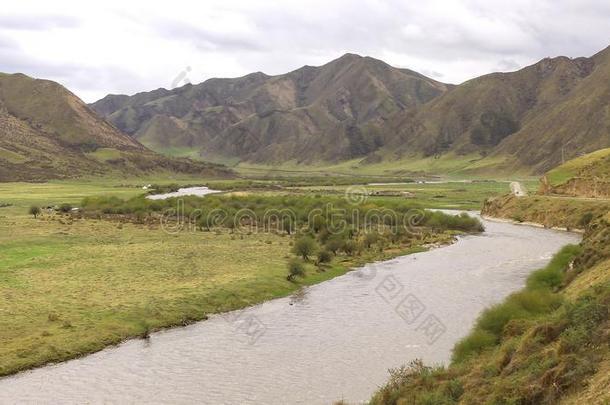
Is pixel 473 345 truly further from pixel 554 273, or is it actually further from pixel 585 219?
pixel 585 219

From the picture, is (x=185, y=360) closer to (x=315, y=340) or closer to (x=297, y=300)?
(x=315, y=340)

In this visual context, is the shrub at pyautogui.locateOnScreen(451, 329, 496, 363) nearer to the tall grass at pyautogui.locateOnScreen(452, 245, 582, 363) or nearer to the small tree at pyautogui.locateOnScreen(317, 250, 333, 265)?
the tall grass at pyautogui.locateOnScreen(452, 245, 582, 363)

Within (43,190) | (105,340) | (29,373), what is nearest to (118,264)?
(105,340)

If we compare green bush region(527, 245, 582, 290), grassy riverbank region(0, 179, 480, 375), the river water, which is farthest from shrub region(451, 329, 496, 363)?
grassy riverbank region(0, 179, 480, 375)

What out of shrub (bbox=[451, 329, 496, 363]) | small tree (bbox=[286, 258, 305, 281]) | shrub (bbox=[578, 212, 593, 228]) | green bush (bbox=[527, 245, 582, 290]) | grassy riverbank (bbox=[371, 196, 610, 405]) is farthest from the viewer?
shrub (bbox=[578, 212, 593, 228])

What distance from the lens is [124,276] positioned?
54.4 meters

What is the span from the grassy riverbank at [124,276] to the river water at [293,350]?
1789 mm

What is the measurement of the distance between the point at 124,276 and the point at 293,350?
23.8 meters

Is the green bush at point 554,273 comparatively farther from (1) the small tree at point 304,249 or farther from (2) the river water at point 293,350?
(1) the small tree at point 304,249

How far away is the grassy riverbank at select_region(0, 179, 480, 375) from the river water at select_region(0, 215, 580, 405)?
1789 mm

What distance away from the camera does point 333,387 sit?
30.0 metres

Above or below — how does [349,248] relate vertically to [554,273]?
below

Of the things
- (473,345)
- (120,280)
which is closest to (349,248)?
(120,280)

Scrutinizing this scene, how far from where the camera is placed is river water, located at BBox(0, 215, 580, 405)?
29.6 meters
